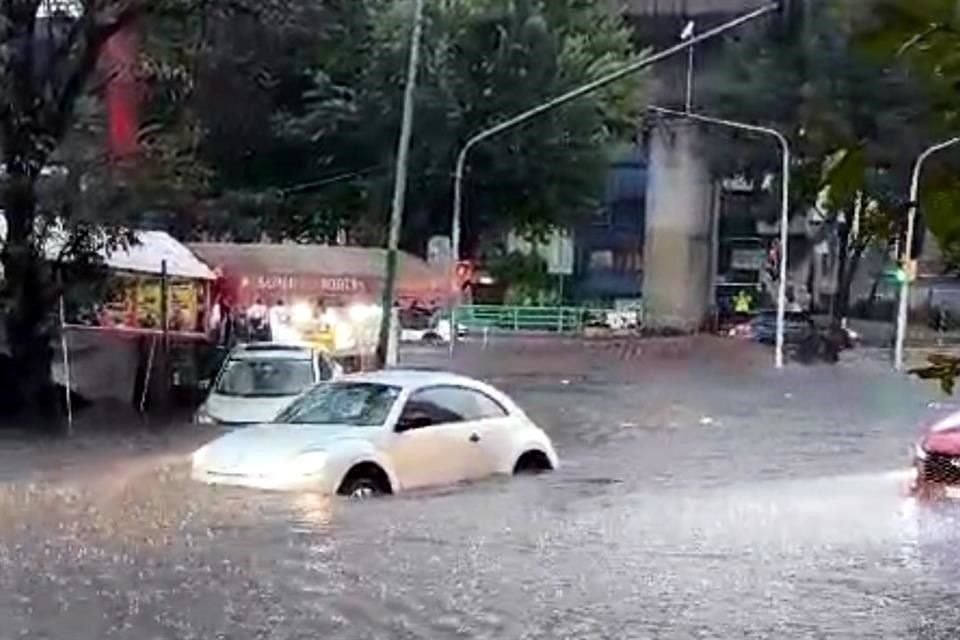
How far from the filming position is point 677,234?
63375 millimetres

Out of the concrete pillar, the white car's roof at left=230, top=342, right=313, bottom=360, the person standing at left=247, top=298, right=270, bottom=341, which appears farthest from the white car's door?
the concrete pillar

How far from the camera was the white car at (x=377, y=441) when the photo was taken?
15.2m

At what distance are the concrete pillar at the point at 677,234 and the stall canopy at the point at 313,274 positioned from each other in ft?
84.1

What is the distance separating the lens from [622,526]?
14.7 meters

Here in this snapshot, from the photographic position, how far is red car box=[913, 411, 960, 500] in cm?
1698

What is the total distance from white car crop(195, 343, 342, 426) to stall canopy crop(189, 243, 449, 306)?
6.36m

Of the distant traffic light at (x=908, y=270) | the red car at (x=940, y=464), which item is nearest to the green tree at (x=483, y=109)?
the red car at (x=940, y=464)

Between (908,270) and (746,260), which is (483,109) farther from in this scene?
(908,270)

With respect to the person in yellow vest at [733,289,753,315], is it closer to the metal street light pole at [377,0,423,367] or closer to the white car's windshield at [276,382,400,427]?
the metal street light pole at [377,0,423,367]

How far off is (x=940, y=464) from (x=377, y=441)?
518 centimetres

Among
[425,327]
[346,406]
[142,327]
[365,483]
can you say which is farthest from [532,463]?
[425,327]

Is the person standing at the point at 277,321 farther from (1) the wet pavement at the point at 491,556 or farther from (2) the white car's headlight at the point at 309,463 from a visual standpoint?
(2) the white car's headlight at the point at 309,463

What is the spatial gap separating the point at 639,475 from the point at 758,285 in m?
54.2

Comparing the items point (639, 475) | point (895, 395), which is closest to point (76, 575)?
point (639, 475)
